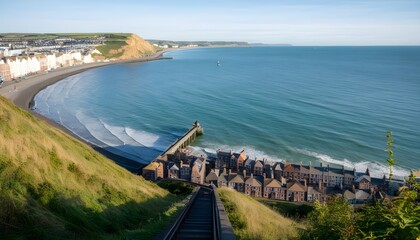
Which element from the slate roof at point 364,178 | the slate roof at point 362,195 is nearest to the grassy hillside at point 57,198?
the slate roof at point 362,195

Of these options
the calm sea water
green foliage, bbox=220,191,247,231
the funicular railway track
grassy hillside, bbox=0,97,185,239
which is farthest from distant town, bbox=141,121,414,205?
grassy hillside, bbox=0,97,185,239

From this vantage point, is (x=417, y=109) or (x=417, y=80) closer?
(x=417, y=109)

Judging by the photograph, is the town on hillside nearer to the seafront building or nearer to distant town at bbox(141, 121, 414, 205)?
distant town at bbox(141, 121, 414, 205)

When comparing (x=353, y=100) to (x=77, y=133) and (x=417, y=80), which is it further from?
(x=77, y=133)

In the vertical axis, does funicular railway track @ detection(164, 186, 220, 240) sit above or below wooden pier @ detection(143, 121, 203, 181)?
above

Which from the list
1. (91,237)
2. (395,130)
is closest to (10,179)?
(91,237)
